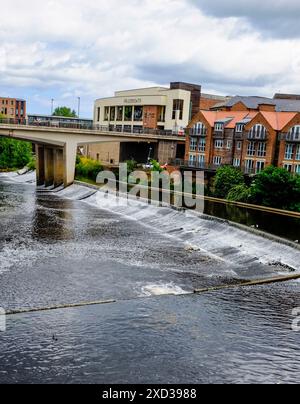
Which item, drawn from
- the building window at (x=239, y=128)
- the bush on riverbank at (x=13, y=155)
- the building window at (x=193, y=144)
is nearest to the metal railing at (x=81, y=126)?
the building window at (x=193, y=144)

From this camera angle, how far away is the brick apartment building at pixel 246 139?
5469 cm

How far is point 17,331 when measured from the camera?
1727 cm

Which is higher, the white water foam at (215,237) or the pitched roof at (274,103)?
the pitched roof at (274,103)

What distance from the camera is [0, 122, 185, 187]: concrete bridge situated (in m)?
61.9

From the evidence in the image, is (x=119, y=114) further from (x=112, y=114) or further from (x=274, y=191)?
(x=274, y=191)

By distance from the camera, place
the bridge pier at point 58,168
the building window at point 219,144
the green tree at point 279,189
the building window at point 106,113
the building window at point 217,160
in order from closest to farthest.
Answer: the green tree at point 279,189 → the building window at point 219,144 → the building window at point 217,160 → the bridge pier at point 58,168 → the building window at point 106,113

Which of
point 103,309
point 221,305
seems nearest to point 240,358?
point 221,305

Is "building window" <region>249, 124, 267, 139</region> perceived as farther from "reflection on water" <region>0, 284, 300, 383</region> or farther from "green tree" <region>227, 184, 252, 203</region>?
"reflection on water" <region>0, 284, 300, 383</region>

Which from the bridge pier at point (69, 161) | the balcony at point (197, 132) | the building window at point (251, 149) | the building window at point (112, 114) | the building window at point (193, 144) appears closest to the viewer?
the building window at point (251, 149)

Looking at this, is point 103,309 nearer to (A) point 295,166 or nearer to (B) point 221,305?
(B) point 221,305

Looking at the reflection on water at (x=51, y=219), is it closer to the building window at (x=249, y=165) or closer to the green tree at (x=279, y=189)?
the green tree at (x=279, y=189)

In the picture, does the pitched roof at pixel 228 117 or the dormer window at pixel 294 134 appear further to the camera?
the pitched roof at pixel 228 117

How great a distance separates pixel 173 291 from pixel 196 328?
14.3ft

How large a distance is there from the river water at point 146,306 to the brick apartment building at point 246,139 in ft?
72.2
